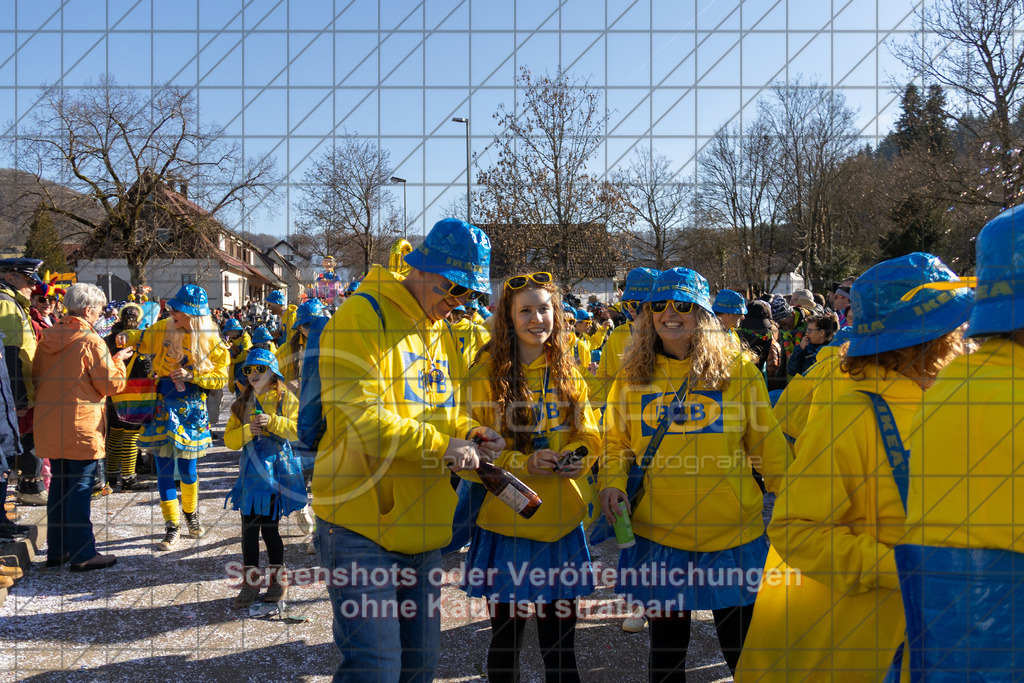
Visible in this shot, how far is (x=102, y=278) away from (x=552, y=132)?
1805mm

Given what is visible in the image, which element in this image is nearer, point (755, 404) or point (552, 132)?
point (755, 404)

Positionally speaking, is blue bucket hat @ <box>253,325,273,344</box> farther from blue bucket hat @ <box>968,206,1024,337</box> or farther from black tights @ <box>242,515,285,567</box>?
blue bucket hat @ <box>968,206,1024,337</box>

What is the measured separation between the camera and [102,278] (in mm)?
2723

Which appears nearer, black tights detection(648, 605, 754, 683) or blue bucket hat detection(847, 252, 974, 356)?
blue bucket hat detection(847, 252, 974, 356)

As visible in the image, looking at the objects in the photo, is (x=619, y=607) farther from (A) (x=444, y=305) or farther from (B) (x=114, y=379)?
(B) (x=114, y=379)

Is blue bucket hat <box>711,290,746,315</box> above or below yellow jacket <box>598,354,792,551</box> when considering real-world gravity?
above

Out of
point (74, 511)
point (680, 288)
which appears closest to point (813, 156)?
point (680, 288)

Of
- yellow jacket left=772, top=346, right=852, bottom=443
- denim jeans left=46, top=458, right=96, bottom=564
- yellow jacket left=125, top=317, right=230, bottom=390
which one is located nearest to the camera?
yellow jacket left=772, top=346, right=852, bottom=443

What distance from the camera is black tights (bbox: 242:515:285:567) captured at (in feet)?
12.8

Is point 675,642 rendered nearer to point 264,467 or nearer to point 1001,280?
point 1001,280

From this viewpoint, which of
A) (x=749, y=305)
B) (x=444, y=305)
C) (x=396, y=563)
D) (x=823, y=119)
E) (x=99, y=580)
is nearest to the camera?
(x=396, y=563)

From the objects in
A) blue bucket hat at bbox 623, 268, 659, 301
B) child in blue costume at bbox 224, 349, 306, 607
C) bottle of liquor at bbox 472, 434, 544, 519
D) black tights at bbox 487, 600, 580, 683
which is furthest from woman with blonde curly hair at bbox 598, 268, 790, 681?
child in blue costume at bbox 224, 349, 306, 607

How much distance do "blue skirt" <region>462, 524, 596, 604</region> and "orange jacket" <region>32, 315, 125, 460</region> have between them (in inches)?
123

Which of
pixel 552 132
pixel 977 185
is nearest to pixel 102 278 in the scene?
pixel 552 132
